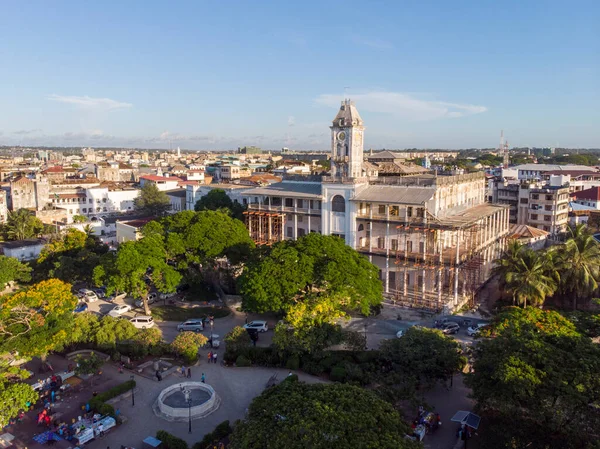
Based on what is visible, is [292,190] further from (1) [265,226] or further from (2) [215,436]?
(2) [215,436]

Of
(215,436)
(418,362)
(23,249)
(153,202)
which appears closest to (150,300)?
(23,249)

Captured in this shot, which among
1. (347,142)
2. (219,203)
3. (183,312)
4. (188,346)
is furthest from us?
(219,203)

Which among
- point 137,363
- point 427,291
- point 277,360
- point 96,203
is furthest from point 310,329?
point 96,203

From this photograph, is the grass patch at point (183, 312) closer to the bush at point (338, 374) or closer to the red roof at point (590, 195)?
the bush at point (338, 374)

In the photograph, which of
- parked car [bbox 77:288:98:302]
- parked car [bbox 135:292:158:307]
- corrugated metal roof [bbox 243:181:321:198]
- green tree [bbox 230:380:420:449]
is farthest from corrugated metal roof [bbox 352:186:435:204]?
parked car [bbox 77:288:98:302]

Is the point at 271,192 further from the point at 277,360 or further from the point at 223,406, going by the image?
the point at 223,406

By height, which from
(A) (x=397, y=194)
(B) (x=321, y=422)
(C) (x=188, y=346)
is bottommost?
(C) (x=188, y=346)
